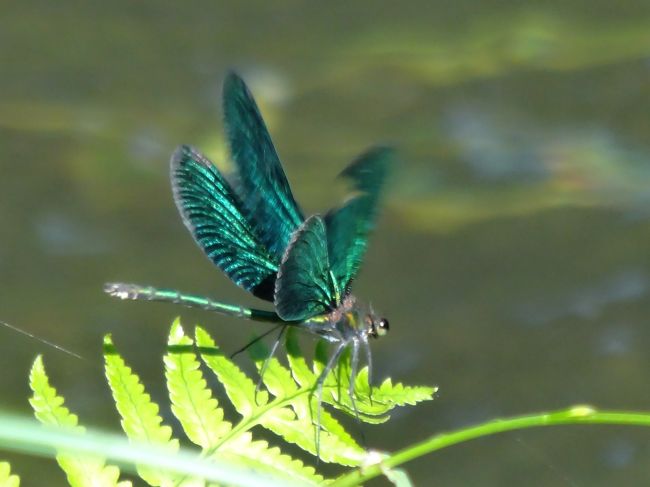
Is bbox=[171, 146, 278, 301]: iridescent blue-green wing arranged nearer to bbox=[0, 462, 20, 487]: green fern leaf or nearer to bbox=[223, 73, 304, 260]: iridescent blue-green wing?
bbox=[223, 73, 304, 260]: iridescent blue-green wing

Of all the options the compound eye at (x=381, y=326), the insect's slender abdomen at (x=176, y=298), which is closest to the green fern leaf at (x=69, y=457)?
the insect's slender abdomen at (x=176, y=298)

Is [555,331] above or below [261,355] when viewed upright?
above

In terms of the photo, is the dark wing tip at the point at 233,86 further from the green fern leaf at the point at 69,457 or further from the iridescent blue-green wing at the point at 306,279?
the green fern leaf at the point at 69,457

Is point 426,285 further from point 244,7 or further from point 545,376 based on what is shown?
point 244,7

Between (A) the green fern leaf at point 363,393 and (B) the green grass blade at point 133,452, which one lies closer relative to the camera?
(B) the green grass blade at point 133,452

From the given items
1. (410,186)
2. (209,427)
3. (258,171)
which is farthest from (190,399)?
(410,186)

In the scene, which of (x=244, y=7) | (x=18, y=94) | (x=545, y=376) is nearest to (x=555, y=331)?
(x=545, y=376)

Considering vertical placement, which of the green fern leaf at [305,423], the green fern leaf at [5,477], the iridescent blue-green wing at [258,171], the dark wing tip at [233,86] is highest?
the dark wing tip at [233,86]
